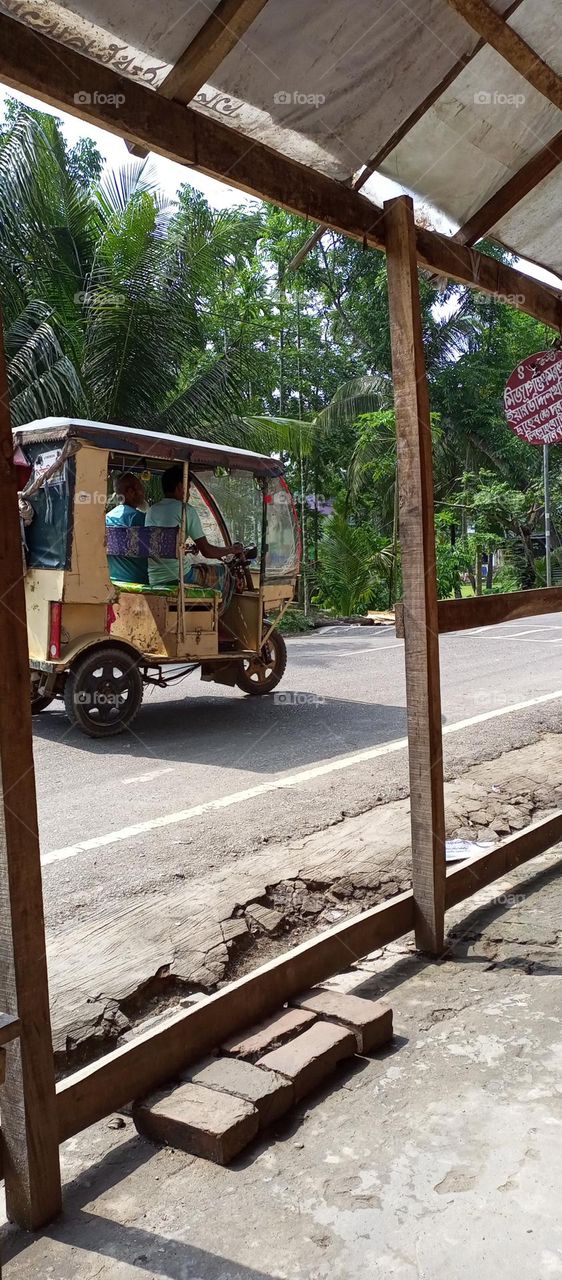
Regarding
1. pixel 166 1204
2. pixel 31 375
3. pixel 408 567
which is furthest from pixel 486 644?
pixel 166 1204

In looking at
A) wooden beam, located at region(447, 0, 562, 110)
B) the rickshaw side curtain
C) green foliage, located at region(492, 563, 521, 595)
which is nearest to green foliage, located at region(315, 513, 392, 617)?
green foliage, located at region(492, 563, 521, 595)

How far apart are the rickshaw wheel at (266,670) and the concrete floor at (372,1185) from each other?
664 centimetres

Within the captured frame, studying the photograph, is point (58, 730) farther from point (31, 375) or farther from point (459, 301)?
point (459, 301)

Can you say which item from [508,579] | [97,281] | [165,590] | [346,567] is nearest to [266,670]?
[165,590]

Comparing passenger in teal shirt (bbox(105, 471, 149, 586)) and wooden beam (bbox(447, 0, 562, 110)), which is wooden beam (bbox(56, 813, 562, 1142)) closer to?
wooden beam (bbox(447, 0, 562, 110))

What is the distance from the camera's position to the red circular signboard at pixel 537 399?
489 cm

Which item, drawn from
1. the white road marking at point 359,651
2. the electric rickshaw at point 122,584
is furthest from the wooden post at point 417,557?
the white road marking at point 359,651

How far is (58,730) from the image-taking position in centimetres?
807

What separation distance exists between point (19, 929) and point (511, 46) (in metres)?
3.24

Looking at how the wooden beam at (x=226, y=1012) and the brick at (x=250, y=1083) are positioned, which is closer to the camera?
the wooden beam at (x=226, y=1012)

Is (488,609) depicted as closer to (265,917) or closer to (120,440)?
(265,917)

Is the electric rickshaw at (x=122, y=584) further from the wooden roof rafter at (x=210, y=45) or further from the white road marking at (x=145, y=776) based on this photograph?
the wooden roof rafter at (x=210, y=45)

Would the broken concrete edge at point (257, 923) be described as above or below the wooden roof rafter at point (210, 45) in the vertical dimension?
below

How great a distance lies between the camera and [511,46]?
11.0 feet
